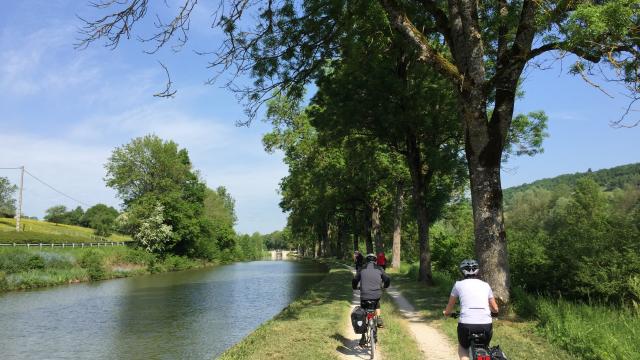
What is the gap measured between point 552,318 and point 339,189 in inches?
1146

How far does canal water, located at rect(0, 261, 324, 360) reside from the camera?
15.0m

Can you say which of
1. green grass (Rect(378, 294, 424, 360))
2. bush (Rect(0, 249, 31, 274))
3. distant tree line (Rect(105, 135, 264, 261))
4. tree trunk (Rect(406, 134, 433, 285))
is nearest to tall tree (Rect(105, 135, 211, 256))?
distant tree line (Rect(105, 135, 264, 261))

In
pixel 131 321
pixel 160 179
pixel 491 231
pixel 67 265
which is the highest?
pixel 160 179

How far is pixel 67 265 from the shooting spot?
135 feet

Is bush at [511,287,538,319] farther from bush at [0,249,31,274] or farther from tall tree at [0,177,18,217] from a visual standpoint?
tall tree at [0,177,18,217]

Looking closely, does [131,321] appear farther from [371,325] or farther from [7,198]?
[7,198]

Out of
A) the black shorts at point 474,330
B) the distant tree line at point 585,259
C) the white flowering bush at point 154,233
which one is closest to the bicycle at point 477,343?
the black shorts at point 474,330

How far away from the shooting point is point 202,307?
80.4ft

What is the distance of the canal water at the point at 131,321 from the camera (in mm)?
14965

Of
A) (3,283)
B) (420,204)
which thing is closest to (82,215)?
(3,283)

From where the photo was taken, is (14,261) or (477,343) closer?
(477,343)

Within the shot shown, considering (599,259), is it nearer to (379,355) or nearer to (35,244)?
(379,355)

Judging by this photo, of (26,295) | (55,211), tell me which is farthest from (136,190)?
(55,211)

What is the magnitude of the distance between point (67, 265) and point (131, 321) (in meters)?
25.0
